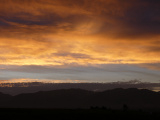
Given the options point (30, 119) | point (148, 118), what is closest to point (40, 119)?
point (30, 119)

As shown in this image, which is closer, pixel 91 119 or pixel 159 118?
pixel 91 119

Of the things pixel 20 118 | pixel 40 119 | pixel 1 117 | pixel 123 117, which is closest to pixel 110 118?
pixel 123 117

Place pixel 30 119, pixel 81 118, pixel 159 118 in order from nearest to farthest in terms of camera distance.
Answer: pixel 30 119
pixel 81 118
pixel 159 118

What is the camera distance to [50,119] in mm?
57906

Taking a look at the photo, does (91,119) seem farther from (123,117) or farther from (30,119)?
(30,119)

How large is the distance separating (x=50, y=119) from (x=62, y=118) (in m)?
3.55

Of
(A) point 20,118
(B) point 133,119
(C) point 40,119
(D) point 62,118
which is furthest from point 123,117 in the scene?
(A) point 20,118

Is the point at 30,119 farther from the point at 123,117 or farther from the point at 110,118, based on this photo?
the point at 123,117

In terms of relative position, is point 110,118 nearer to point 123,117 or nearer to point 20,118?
point 123,117

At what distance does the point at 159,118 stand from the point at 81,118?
24.4 m

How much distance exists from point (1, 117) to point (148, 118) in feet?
140

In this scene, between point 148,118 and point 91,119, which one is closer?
point 91,119

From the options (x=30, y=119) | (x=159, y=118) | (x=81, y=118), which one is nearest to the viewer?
(x=30, y=119)

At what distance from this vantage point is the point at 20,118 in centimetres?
5819
